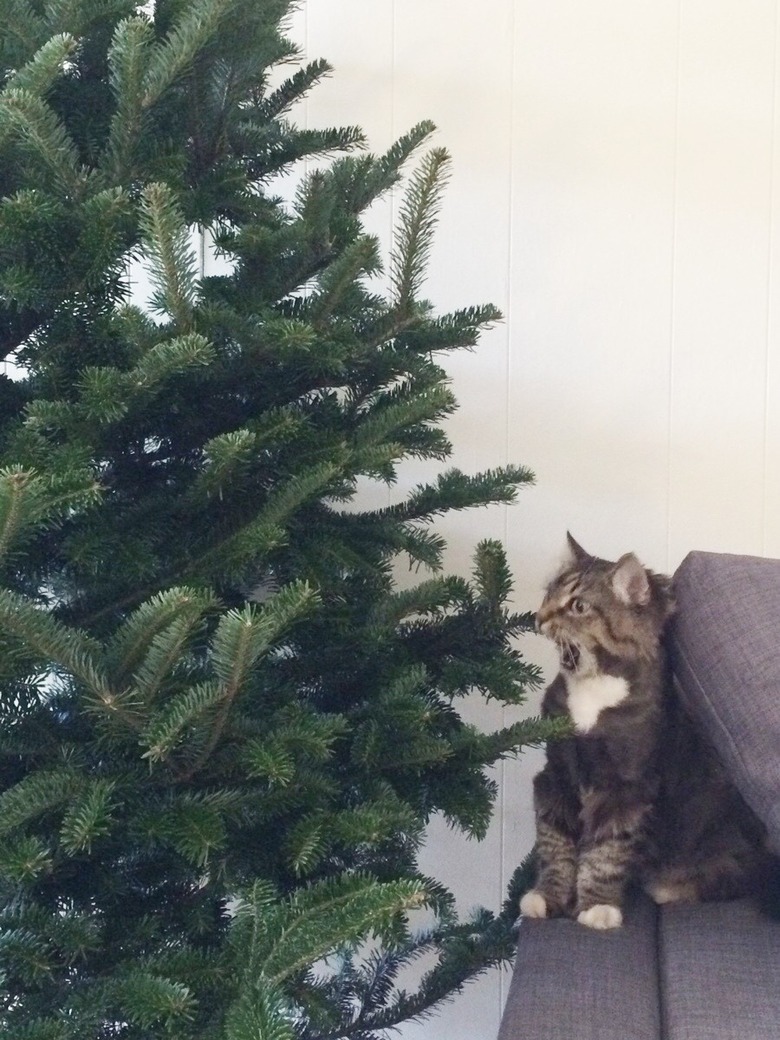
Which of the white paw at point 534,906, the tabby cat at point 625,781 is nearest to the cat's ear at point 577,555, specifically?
the tabby cat at point 625,781

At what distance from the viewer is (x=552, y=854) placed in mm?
1086

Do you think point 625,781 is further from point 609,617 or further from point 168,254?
point 168,254

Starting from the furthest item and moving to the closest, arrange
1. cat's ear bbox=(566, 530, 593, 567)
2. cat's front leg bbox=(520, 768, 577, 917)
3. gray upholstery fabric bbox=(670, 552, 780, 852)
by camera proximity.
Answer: cat's ear bbox=(566, 530, 593, 567) < cat's front leg bbox=(520, 768, 577, 917) < gray upholstery fabric bbox=(670, 552, 780, 852)

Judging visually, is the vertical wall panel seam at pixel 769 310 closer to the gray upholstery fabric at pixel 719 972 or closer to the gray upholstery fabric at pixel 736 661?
the gray upholstery fabric at pixel 736 661

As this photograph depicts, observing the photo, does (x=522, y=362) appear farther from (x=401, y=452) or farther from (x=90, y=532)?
(x=90, y=532)

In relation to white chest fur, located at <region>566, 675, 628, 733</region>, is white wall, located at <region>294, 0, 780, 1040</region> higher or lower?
higher

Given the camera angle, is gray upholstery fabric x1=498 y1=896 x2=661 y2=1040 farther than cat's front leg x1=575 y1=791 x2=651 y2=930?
No

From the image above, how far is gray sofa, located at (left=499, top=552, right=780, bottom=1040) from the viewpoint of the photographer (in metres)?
0.81

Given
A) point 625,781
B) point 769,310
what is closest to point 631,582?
point 625,781

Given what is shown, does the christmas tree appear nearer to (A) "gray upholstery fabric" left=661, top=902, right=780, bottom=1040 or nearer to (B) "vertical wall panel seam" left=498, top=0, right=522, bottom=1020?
(A) "gray upholstery fabric" left=661, top=902, right=780, bottom=1040

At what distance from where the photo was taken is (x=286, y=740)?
2.39ft

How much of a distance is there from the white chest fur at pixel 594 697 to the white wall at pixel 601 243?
347 mm

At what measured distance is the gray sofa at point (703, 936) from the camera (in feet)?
2.66

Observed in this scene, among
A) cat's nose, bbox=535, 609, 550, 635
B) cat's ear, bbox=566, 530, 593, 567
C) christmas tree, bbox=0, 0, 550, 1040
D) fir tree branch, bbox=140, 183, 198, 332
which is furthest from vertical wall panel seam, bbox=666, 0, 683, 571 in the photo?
fir tree branch, bbox=140, 183, 198, 332
